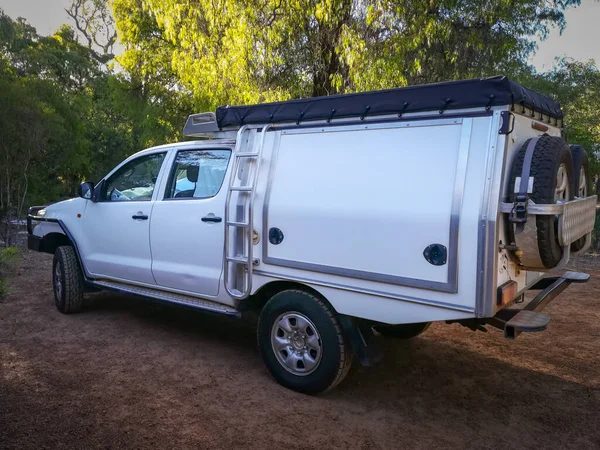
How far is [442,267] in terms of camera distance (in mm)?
3432

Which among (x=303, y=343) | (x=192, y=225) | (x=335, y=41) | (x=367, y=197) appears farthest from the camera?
(x=335, y=41)

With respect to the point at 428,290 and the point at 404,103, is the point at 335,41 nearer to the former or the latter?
the point at 404,103

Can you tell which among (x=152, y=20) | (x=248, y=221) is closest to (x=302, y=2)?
(x=248, y=221)

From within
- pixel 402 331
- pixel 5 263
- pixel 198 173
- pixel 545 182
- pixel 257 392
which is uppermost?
pixel 198 173

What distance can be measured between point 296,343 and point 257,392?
1.62 ft

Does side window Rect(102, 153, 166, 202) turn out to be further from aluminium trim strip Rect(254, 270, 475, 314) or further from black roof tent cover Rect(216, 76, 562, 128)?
aluminium trim strip Rect(254, 270, 475, 314)

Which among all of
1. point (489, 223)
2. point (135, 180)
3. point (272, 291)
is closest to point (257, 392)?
point (272, 291)

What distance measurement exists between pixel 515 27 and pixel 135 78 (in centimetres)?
1160

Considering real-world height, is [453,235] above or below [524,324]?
above

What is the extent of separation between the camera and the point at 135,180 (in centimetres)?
574

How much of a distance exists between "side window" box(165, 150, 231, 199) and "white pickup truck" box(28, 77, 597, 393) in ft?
0.05

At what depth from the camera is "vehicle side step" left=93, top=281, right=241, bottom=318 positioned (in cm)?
469

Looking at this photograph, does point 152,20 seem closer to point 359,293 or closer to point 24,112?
point 24,112

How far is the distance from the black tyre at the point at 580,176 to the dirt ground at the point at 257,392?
1175 millimetres
